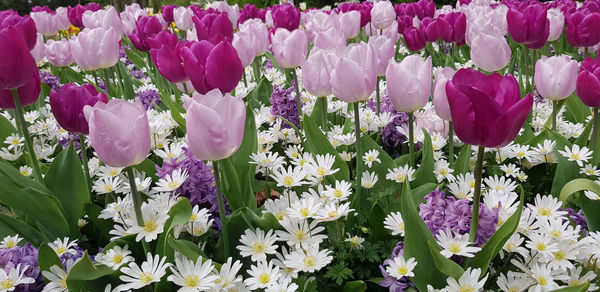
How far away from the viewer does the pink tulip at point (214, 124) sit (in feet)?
4.23

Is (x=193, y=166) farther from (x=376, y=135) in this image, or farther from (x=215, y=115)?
(x=376, y=135)

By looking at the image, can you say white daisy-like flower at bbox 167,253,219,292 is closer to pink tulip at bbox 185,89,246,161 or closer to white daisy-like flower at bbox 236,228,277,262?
white daisy-like flower at bbox 236,228,277,262

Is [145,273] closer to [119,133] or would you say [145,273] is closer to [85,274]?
[85,274]

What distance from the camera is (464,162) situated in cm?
193

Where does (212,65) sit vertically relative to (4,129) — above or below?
above

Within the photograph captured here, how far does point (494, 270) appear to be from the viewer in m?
1.43

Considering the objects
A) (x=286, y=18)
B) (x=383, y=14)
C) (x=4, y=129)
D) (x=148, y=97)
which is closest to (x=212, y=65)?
(x=4, y=129)

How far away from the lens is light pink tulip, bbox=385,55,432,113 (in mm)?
1668

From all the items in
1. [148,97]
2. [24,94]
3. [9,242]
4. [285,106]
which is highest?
[24,94]

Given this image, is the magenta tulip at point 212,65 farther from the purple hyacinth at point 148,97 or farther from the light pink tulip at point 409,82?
the purple hyacinth at point 148,97

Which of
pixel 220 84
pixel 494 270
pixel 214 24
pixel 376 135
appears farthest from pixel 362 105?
pixel 494 270

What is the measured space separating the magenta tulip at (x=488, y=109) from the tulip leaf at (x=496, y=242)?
23 cm

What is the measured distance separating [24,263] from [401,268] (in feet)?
3.74

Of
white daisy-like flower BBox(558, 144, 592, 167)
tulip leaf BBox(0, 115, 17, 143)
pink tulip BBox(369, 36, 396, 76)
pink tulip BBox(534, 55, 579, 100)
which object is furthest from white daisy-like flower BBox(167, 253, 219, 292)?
tulip leaf BBox(0, 115, 17, 143)
